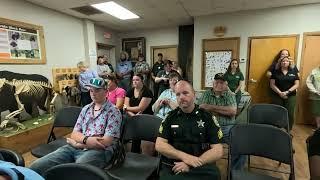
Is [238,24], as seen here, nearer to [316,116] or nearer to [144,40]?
[316,116]

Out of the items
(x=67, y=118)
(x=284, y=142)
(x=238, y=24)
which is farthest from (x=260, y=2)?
(x=67, y=118)

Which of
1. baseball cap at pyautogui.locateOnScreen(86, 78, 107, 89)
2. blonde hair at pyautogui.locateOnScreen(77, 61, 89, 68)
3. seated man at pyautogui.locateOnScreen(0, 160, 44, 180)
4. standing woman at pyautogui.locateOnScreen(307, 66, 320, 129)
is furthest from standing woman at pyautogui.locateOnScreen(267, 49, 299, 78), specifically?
seated man at pyautogui.locateOnScreen(0, 160, 44, 180)

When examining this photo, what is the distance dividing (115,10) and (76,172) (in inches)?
162

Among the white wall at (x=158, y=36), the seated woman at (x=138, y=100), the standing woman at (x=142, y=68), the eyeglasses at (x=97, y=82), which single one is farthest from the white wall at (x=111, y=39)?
the eyeglasses at (x=97, y=82)

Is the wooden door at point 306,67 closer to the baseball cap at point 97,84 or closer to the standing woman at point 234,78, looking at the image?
the standing woman at point 234,78

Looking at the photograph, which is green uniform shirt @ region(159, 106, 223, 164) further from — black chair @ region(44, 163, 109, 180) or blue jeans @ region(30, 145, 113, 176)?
black chair @ region(44, 163, 109, 180)

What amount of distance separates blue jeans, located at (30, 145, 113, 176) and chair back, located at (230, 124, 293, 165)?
1037mm

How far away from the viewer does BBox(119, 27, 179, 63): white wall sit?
6.24 metres

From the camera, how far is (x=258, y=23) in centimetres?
461

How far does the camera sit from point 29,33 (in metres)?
3.80

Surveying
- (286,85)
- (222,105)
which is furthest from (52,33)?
(286,85)

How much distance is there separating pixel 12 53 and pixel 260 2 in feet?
14.9

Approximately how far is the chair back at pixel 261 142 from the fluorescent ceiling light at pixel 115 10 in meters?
3.37

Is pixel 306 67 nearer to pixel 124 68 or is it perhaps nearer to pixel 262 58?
pixel 262 58
